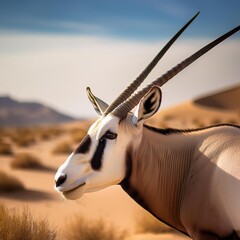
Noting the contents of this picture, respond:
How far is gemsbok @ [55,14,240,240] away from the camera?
123 inches

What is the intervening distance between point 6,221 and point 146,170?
1918 millimetres

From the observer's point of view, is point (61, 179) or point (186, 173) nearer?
point (61, 179)

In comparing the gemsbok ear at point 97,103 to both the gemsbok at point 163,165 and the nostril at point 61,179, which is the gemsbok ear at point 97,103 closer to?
the gemsbok at point 163,165

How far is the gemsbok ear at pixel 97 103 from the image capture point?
3.97 meters

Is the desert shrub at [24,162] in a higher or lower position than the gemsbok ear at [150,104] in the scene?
lower

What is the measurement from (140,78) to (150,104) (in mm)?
425

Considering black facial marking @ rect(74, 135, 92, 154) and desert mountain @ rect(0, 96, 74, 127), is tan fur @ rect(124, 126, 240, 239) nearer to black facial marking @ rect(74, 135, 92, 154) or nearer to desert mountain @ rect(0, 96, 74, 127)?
black facial marking @ rect(74, 135, 92, 154)

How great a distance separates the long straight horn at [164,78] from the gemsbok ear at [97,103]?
1.57 feet

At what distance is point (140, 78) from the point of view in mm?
3693

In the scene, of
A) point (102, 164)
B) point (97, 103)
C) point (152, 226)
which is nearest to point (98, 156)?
point (102, 164)

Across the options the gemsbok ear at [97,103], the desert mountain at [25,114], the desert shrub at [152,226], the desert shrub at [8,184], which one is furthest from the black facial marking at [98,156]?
the desert mountain at [25,114]

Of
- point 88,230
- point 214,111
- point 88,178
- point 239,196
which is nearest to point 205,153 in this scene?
point 239,196

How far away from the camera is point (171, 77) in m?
3.56

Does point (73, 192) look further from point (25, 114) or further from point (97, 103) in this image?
point (25, 114)
